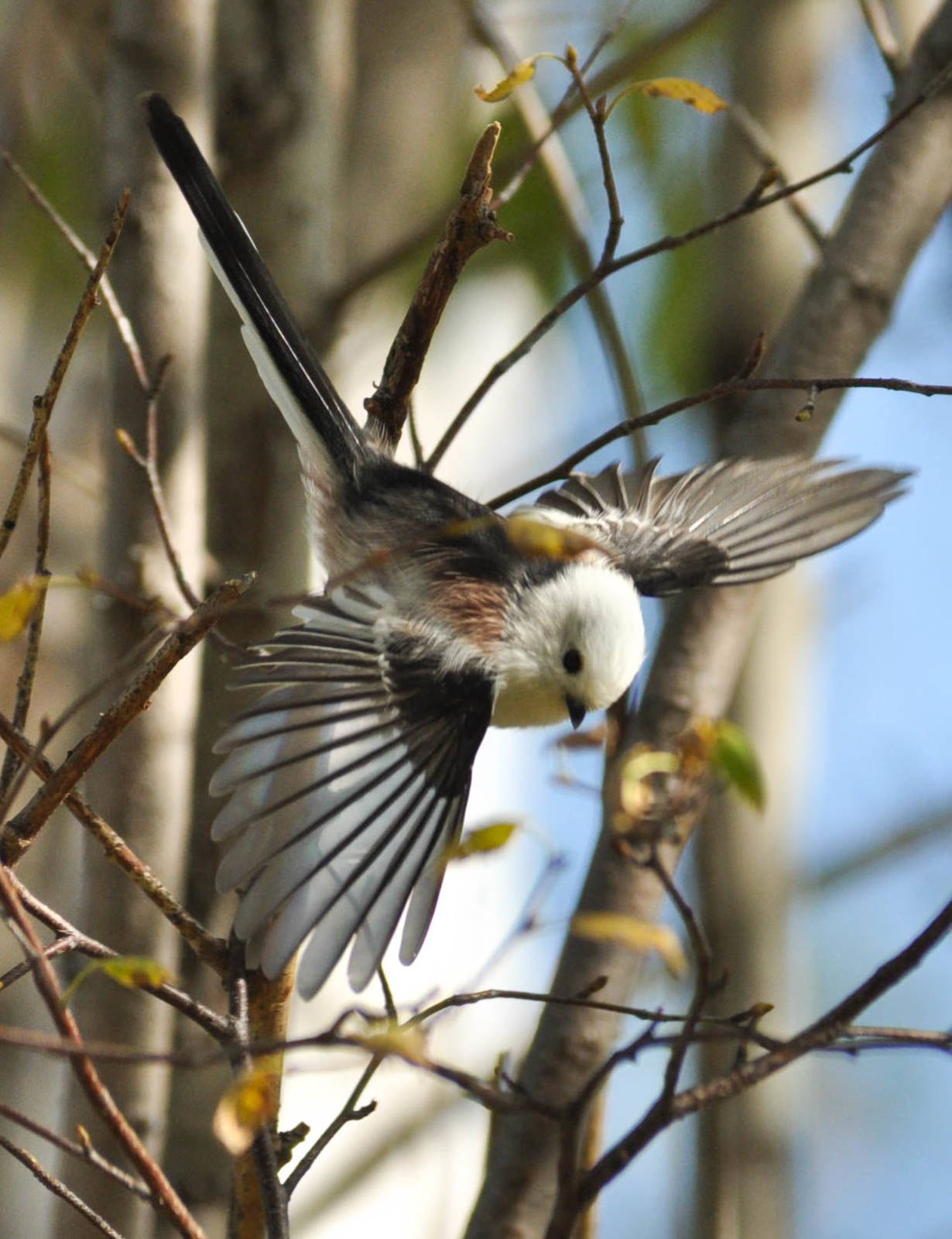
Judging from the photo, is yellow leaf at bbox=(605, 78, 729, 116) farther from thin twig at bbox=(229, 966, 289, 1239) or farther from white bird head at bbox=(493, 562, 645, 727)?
thin twig at bbox=(229, 966, 289, 1239)

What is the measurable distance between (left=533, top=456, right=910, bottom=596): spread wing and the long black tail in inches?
12.0

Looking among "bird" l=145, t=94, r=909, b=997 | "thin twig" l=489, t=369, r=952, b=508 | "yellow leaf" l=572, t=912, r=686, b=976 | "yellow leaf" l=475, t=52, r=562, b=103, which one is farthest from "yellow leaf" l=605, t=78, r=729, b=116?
"yellow leaf" l=572, t=912, r=686, b=976

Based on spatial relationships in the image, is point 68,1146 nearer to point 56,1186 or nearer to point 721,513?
point 56,1186

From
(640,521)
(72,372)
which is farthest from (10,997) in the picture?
(640,521)

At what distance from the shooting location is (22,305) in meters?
3.60

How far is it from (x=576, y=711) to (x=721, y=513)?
467 millimetres

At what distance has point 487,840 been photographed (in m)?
0.96

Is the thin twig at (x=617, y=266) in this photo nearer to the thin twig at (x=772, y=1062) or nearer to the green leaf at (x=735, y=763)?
the green leaf at (x=735, y=763)

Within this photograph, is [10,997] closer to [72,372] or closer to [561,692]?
[72,372]

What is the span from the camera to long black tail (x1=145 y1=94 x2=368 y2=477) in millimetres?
1595

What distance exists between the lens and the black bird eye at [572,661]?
5.58ft

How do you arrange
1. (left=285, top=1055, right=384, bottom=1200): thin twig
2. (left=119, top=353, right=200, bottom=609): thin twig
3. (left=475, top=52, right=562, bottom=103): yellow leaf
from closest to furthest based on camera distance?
(left=285, top=1055, right=384, bottom=1200): thin twig < (left=475, top=52, right=562, bottom=103): yellow leaf < (left=119, top=353, right=200, bottom=609): thin twig

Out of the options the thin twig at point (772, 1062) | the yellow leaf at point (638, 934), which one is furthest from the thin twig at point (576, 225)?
the thin twig at point (772, 1062)

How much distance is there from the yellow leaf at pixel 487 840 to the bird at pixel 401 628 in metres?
0.10
